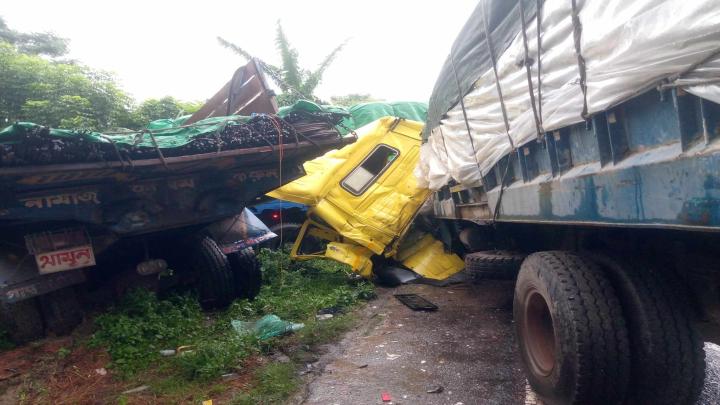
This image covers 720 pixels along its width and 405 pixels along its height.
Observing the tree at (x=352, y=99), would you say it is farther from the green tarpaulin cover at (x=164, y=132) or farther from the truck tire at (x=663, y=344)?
the truck tire at (x=663, y=344)

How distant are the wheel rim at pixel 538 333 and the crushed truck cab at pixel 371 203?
317 cm

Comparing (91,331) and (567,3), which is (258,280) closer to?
(91,331)

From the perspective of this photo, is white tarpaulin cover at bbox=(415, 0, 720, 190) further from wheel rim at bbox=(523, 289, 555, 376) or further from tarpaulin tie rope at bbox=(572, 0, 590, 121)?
wheel rim at bbox=(523, 289, 555, 376)

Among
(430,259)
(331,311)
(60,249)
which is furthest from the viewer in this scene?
(430,259)

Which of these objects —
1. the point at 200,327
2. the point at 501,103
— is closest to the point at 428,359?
the point at 501,103

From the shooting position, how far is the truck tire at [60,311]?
388 cm

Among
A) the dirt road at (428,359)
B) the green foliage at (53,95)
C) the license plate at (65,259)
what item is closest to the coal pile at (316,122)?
the dirt road at (428,359)

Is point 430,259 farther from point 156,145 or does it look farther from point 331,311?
point 156,145

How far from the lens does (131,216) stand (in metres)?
3.95

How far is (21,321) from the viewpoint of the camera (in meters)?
3.74

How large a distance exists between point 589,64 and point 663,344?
1.23m

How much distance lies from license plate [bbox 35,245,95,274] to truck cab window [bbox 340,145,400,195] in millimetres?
3306

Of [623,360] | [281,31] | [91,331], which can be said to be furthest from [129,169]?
[281,31]

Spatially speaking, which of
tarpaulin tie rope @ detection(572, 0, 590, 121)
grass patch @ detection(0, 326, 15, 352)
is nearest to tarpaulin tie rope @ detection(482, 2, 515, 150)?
tarpaulin tie rope @ detection(572, 0, 590, 121)
